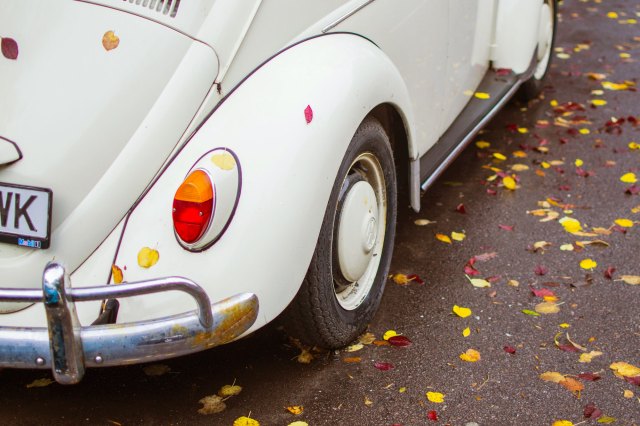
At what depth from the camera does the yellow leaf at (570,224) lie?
13.2 ft

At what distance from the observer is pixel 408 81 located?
11.0ft

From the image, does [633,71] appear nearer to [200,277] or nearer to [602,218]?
[602,218]

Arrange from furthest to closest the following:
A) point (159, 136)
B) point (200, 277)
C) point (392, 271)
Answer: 1. point (392, 271)
2. point (159, 136)
3. point (200, 277)

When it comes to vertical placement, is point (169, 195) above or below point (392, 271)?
above

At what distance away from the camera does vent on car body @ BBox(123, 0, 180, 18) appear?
244 centimetres

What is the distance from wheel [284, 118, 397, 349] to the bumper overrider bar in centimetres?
51

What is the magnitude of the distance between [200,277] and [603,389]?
1.53 meters

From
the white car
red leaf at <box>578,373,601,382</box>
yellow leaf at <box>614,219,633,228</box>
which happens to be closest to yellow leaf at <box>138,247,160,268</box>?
the white car

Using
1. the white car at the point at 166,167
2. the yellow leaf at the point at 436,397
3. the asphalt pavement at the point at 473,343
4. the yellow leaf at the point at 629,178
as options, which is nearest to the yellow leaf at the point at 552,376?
the asphalt pavement at the point at 473,343

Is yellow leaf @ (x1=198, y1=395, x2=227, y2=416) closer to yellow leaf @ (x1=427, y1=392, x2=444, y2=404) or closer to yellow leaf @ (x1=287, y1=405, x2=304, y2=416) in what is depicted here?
yellow leaf @ (x1=287, y1=405, x2=304, y2=416)

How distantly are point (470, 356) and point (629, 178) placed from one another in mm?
2123

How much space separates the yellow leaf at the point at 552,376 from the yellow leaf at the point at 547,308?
44cm

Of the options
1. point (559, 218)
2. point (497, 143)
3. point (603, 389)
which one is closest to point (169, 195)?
point (603, 389)

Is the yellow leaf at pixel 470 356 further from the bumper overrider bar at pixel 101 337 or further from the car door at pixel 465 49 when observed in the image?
the car door at pixel 465 49
